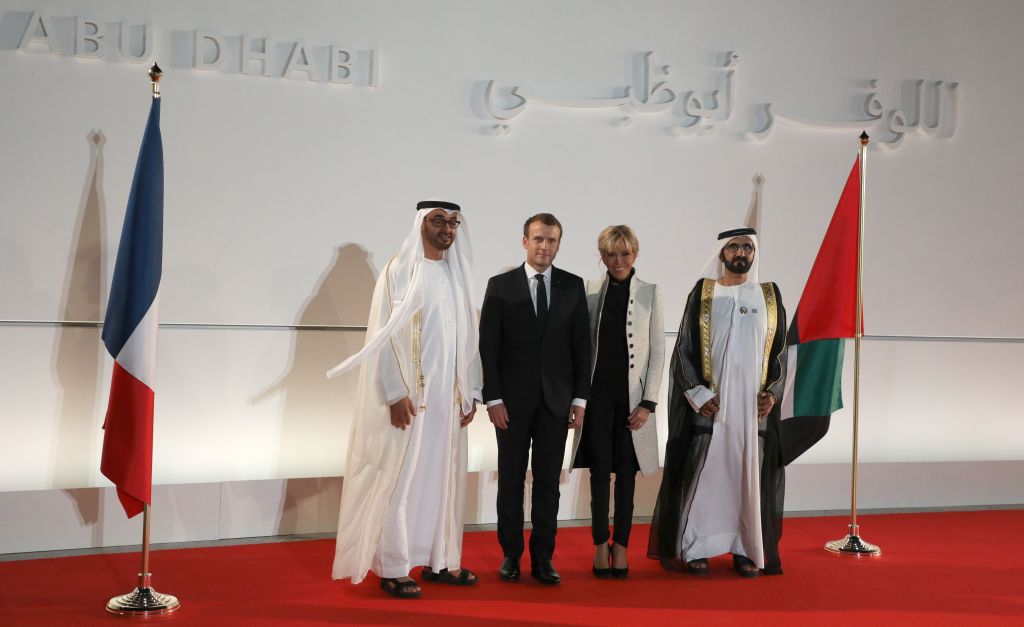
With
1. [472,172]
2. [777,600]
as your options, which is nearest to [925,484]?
[777,600]

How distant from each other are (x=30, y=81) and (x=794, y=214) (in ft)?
14.9

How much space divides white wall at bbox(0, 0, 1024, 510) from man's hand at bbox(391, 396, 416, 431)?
1531mm

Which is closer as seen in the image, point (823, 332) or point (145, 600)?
point (145, 600)

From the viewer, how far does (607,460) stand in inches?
173

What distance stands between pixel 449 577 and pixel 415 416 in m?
0.74

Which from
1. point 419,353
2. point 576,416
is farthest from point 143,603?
point 576,416

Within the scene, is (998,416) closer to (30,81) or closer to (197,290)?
(197,290)

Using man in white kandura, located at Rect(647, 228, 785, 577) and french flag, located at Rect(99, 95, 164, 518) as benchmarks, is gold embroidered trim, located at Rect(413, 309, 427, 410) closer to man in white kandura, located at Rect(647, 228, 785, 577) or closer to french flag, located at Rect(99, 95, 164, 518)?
french flag, located at Rect(99, 95, 164, 518)

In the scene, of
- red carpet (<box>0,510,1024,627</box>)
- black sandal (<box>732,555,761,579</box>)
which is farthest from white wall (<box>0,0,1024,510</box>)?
black sandal (<box>732,555,761,579</box>)

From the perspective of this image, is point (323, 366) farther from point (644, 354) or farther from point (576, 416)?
point (644, 354)

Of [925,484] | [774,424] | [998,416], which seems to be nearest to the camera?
[774,424]

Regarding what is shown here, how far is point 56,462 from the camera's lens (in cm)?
496

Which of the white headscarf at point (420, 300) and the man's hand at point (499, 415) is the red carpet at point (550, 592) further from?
the white headscarf at point (420, 300)

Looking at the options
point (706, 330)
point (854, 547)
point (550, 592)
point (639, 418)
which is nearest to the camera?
point (550, 592)
